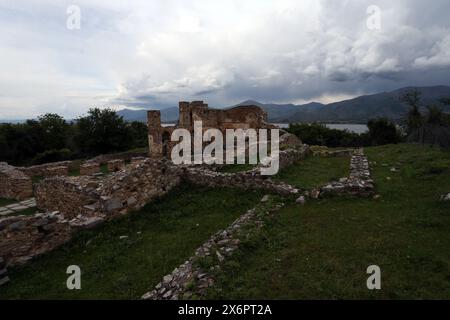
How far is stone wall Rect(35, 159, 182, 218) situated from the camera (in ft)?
30.6

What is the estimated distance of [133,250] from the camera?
739 cm

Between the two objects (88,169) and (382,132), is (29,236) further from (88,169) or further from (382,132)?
(382,132)

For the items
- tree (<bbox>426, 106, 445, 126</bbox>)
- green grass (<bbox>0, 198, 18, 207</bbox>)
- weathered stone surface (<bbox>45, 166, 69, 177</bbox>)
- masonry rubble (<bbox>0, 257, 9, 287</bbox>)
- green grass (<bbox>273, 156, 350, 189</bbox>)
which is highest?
tree (<bbox>426, 106, 445, 126</bbox>)

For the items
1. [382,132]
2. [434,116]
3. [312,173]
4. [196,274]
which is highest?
[434,116]

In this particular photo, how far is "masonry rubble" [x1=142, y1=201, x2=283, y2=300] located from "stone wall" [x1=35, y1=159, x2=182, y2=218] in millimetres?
4295

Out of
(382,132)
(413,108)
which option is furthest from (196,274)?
(382,132)

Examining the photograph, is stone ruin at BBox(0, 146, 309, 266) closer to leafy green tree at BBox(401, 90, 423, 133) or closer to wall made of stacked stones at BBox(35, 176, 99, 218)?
wall made of stacked stones at BBox(35, 176, 99, 218)

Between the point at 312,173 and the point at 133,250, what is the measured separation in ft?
30.6

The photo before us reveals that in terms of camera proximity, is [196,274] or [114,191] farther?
[114,191]

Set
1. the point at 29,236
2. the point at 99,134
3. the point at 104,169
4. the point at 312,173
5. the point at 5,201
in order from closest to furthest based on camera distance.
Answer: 1. the point at 29,236
2. the point at 312,173
3. the point at 5,201
4. the point at 104,169
5. the point at 99,134

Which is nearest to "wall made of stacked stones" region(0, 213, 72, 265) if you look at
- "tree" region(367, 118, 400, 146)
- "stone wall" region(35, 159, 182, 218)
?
"stone wall" region(35, 159, 182, 218)

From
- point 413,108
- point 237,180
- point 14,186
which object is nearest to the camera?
point 237,180
